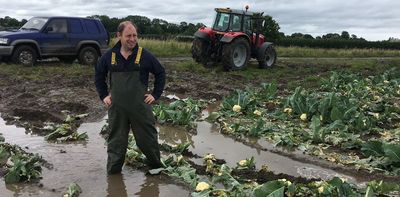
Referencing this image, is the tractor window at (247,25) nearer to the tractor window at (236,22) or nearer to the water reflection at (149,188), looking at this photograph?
the tractor window at (236,22)

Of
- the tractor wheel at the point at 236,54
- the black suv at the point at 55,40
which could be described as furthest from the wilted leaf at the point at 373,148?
the black suv at the point at 55,40

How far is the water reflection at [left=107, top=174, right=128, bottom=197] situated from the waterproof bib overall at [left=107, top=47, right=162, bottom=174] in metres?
0.12

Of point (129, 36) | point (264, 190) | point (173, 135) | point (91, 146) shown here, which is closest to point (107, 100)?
point (129, 36)

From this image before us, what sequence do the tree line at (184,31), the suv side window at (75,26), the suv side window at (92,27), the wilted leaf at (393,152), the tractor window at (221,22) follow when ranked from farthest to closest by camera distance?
the tree line at (184,31), the tractor window at (221,22), the suv side window at (92,27), the suv side window at (75,26), the wilted leaf at (393,152)

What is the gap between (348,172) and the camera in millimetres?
6156

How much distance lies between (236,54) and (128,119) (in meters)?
13.2

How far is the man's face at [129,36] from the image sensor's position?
5389 millimetres

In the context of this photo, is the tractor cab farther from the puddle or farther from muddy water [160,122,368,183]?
the puddle

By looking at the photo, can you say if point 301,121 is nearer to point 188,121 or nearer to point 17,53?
point 188,121

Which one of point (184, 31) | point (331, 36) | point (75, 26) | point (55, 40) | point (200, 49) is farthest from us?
point (331, 36)

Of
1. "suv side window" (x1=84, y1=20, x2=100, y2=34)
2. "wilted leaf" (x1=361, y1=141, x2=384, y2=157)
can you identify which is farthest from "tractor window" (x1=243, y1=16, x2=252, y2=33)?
"wilted leaf" (x1=361, y1=141, x2=384, y2=157)

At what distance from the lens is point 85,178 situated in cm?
573

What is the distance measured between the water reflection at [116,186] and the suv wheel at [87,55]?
487 inches

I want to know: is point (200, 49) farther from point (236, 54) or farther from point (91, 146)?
point (91, 146)
